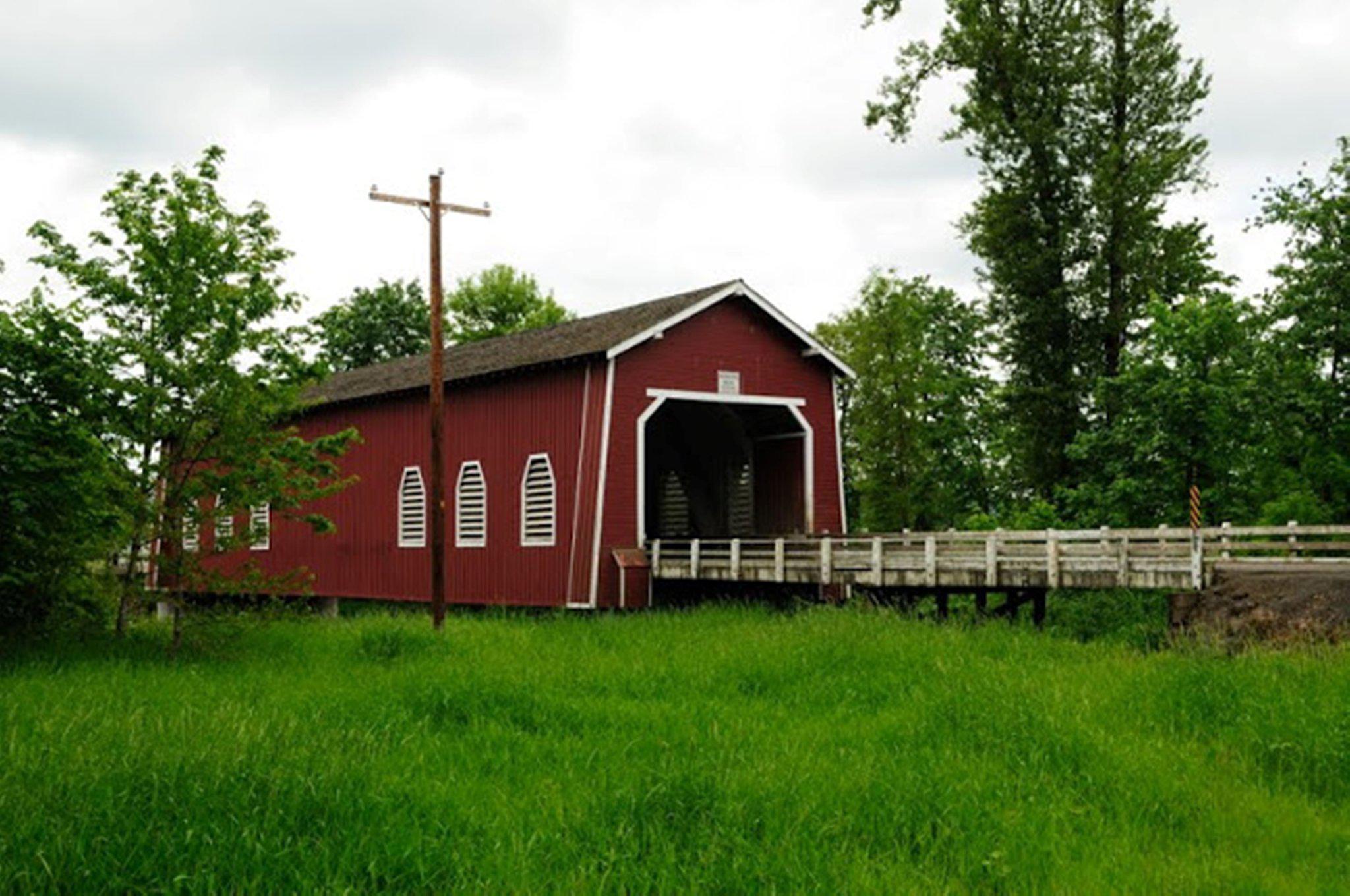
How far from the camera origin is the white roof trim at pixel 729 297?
23.3m

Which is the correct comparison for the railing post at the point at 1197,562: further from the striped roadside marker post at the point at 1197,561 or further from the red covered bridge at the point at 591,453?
the red covered bridge at the point at 591,453

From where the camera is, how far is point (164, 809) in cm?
728

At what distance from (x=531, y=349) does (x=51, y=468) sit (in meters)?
12.3

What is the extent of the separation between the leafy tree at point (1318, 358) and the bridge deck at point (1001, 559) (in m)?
2.98

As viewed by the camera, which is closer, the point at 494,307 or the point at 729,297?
the point at 729,297

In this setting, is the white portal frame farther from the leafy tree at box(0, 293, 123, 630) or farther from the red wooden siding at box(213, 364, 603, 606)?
the leafy tree at box(0, 293, 123, 630)

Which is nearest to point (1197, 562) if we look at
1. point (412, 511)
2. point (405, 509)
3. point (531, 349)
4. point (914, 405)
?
point (531, 349)

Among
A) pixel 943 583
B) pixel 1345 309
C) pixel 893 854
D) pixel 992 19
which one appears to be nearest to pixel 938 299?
pixel 992 19

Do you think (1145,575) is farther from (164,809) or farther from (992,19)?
(992,19)

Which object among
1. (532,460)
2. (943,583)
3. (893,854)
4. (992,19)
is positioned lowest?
(893,854)

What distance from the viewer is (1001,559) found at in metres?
18.3

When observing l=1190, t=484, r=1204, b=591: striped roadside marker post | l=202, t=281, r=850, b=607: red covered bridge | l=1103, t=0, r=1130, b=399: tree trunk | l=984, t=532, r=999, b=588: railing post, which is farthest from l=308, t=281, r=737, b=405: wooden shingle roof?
l=1103, t=0, r=1130, b=399: tree trunk

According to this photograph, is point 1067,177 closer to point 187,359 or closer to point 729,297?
point 729,297

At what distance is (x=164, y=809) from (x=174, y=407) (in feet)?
34.0
